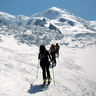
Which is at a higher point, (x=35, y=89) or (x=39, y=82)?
(x=39, y=82)

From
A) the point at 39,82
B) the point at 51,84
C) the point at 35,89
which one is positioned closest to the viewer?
the point at 35,89

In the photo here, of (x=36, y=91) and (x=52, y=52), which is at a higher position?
(x=52, y=52)

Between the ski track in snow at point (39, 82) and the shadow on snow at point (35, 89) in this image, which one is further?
the shadow on snow at point (35, 89)

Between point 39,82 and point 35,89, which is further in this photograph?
point 39,82

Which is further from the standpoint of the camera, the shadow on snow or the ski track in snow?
the shadow on snow

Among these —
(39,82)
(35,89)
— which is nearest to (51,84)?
(39,82)

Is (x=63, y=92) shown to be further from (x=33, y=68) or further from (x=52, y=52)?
(x=52, y=52)

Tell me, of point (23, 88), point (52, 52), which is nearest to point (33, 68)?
point (52, 52)

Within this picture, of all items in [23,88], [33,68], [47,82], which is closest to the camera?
[23,88]

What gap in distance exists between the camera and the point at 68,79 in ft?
58.3

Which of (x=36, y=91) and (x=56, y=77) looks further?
(x=56, y=77)

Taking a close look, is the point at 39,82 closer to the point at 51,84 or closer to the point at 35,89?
the point at 51,84

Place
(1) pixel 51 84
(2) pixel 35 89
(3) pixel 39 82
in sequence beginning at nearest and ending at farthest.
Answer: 1. (2) pixel 35 89
2. (1) pixel 51 84
3. (3) pixel 39 82

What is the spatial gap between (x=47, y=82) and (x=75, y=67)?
22.5 feet
